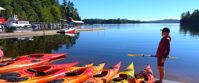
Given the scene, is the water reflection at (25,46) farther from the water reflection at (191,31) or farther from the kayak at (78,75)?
the water reflection at (191,31)

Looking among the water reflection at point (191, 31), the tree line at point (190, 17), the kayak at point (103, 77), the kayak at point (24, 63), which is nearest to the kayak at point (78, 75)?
the kayak at point (103, 77)

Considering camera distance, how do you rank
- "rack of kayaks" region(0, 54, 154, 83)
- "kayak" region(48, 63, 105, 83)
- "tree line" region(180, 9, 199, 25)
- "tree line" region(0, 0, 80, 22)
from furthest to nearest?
"tree line" region(180, 9, 199, 25), "tree line" region(0, 0, 80, 22), "kayak" region(48, 63, 105, 83), "rack of kayaks" region(0, 54, 154, 83)

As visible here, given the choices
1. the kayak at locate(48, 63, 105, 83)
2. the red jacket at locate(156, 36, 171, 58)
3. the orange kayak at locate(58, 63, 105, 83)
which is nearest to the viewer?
the red jacket at locate(156, 36, 171, 58)

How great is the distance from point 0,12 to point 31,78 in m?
50.2

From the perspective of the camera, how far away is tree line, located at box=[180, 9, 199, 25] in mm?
174375

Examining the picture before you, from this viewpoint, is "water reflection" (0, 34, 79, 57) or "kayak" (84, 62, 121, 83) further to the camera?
"water reflection" (0, 34, 79, 57)

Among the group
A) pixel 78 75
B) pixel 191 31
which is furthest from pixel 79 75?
pixel 191 31

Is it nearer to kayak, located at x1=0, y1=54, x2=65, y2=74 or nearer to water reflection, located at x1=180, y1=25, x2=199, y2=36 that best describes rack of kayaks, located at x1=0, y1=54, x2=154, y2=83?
kayak, located at x1=0, y1=54, x2=65, y2=74

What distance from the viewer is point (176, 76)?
18.9 metres

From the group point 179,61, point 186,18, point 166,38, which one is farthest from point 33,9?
point 186,18

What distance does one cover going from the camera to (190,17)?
590 ft

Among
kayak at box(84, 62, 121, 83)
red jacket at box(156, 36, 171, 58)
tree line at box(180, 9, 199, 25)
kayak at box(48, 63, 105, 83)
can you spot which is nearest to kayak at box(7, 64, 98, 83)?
kayak at box(48, 63, 105, 83)

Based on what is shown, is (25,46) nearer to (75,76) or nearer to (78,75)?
(78,75)

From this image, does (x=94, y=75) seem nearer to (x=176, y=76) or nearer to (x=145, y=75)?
(x=145, y=75)
